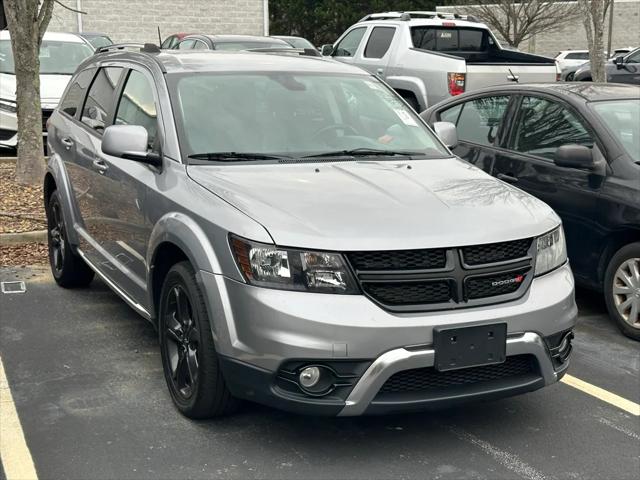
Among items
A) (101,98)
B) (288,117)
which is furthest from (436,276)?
(101,98)

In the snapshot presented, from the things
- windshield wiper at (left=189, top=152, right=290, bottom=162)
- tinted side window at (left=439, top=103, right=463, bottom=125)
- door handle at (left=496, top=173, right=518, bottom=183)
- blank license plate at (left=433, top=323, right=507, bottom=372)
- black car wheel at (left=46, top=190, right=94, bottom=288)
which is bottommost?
black car wheel at (left=46, top=190, right=94, bottom=288)

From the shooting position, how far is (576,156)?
604cm

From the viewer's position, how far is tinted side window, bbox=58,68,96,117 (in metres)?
6.39

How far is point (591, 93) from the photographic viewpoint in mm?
6680

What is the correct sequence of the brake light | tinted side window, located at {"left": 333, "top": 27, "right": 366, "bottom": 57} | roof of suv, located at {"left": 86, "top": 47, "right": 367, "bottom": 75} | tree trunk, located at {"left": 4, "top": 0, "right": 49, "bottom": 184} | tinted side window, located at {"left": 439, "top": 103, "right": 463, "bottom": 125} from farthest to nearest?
tinted side window, located at {"left": 333, "top": 27, "right": 366, "bottom": 57}
the brake light
tree trunk, located at {"left": 4, "top": 0, "right": 49, "bottom": 184}
tinted side window, located at {"left": 439, "top": 103, "right": 463, "bottom": 125}
roof of suv, located at {"left": 86, "top": 47, "right": 367, "bottom": 75}

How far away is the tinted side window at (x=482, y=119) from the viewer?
7211 mm

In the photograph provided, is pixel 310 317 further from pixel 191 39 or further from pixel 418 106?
pixel 191 39

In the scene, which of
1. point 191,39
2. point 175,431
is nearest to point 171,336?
point 175,431

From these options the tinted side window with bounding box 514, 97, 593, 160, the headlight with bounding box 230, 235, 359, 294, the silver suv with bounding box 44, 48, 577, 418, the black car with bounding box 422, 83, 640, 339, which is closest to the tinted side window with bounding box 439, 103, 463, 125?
the black car with bounding box 422, 83, 640, 339

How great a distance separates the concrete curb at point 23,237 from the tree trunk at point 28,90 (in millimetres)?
2098

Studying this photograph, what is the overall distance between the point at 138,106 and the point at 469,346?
2.59 m

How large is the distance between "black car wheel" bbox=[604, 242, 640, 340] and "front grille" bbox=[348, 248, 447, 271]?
7.81 ft

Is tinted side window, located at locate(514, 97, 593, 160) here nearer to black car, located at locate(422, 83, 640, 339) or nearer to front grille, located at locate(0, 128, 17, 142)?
black car, located at locate(422, 83, 640, 339)

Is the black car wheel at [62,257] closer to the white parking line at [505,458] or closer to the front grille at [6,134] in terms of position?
the white parking line at [505,458]
